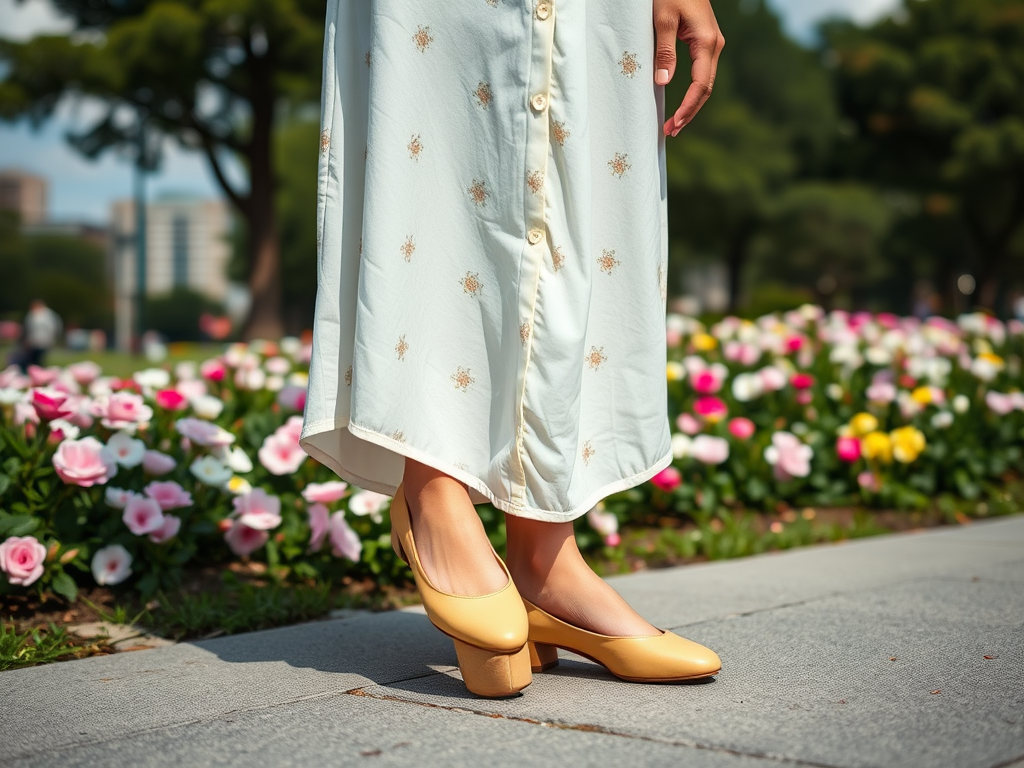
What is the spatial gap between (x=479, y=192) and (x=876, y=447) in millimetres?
3284

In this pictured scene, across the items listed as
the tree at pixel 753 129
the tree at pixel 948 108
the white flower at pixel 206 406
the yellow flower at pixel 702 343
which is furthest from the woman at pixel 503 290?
the tree at pixel 753 129

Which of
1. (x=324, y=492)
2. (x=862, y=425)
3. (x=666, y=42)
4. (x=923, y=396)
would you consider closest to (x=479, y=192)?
(x=666, y=42)

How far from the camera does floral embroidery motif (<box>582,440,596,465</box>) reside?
1.91 metres

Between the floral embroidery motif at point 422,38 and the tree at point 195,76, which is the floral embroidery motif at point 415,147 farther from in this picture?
the tree at point 195,76

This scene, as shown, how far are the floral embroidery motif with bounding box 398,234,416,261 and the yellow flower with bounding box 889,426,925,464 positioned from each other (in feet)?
11.0

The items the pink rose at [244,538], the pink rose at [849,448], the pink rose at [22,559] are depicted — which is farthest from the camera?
the pink rose at [849,448]

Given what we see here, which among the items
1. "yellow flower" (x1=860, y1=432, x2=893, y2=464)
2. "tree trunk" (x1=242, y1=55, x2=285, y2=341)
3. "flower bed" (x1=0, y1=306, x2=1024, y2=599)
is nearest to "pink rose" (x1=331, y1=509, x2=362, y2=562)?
"flower bed" (x1=0, y1=306, x2=1024, y2=599)

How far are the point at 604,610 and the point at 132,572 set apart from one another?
Result: 142 centimetres

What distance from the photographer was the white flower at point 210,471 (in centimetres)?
283

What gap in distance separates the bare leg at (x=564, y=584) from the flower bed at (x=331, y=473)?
100cm

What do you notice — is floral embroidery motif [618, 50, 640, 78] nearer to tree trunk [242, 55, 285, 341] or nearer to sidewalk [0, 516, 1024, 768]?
sidewalk [0, 516, 1024, 768]

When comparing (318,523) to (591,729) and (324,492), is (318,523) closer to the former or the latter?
(324,492)

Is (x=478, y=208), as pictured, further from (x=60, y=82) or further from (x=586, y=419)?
(x=60, y=82)

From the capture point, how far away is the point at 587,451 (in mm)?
1914
